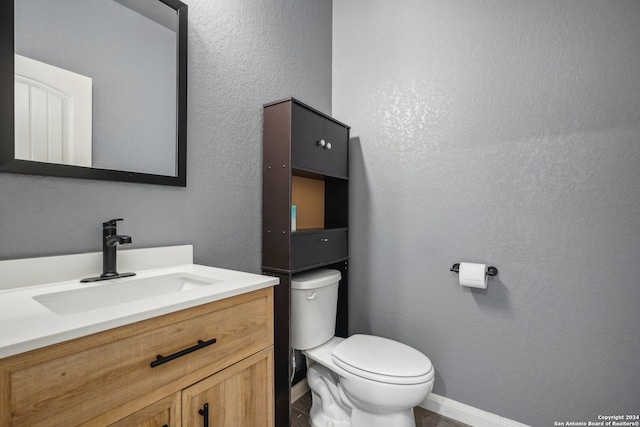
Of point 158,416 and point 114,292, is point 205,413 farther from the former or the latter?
point 114,292

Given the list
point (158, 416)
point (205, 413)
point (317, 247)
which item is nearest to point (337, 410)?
point (317, 247)

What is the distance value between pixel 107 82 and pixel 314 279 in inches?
45.6

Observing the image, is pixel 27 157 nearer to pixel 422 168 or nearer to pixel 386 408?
pixel 386 408

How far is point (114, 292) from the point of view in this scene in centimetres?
95

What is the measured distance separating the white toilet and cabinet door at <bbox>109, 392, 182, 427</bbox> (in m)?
0.77

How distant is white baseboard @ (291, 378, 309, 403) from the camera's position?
1.78 meters

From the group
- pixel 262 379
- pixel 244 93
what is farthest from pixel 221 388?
pixel 244 93

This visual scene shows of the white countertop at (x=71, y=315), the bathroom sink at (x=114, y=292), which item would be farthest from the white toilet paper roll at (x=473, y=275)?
the bathroom sink at (x=114, y=292)

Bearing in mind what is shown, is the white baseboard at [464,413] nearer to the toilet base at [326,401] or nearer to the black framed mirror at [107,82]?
the toilet base at [326,401]

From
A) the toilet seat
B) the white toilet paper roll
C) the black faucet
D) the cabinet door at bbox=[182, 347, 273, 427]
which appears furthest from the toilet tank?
the black faucet

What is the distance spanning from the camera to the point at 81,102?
1.01 m

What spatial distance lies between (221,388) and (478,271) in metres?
1.25

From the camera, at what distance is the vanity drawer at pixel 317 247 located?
1479 mm

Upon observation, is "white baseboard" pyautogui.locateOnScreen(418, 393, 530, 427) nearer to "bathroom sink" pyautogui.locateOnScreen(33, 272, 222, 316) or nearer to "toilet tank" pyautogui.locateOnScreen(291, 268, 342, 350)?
"toilet tank" pyautogui.locateOnScreen(291, 268, 342, 350)
